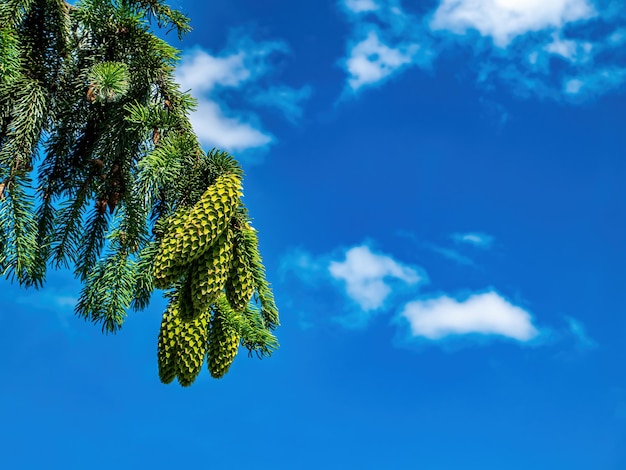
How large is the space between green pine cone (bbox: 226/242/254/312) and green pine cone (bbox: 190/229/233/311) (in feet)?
0.28

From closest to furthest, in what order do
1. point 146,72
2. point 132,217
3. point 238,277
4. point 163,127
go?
1. point 238,277
2. point 163,127
3. point 146,72
4. point 132,217

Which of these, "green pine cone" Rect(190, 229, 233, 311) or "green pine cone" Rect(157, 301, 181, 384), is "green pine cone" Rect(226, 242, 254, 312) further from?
"green pine cone" Rect(157, 301, 181, 384)

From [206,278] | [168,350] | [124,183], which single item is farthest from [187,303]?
[124,183]

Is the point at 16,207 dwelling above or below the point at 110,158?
below

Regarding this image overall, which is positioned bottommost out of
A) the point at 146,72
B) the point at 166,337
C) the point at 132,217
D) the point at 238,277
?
the point at 166,337

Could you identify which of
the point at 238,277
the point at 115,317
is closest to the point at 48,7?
the point at 115,317

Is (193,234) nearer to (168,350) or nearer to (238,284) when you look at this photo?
(238,284)

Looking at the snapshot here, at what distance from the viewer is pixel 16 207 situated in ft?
8.17

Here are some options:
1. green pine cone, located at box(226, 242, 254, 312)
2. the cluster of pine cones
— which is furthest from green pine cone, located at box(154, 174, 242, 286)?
green pine cone, located at box(226, 242, 254, 312)

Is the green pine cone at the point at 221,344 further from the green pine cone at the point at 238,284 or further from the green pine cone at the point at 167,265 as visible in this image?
the green pine cone at the point at 167,265

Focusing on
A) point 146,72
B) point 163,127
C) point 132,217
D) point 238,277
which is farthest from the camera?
point 132,217

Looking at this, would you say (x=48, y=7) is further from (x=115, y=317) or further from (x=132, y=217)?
(x=115, y=317)

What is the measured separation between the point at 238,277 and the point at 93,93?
88cm

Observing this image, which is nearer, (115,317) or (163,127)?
(163,127)
